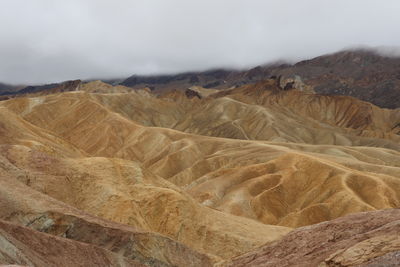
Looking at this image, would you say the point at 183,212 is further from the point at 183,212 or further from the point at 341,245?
the point at 341,245

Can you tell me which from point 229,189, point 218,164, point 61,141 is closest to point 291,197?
point 229,189

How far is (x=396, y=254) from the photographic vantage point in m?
15.7

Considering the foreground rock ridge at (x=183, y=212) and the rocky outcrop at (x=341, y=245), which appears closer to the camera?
the rocky outcrop at (x=341, y=245)

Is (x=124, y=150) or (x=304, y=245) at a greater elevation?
(x=304, y=245)

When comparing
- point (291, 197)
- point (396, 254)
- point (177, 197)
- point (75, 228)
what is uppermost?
point (396, 254)

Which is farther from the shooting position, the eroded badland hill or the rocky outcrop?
the eroded badland hill

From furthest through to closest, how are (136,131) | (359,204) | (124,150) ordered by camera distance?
(136,131), (124,150), (359,204)

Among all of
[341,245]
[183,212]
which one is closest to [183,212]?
[183,212]

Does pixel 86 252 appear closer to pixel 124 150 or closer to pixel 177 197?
pixel 177 197

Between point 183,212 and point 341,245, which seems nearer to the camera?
point 341,245

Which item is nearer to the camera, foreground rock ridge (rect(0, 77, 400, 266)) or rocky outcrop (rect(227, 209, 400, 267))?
rocky outcrop (rect(227, 209, 400, 267))

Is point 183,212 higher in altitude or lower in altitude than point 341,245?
lower

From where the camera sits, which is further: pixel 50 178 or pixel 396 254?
pixel 50 178

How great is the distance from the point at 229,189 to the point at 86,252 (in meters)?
68.8
